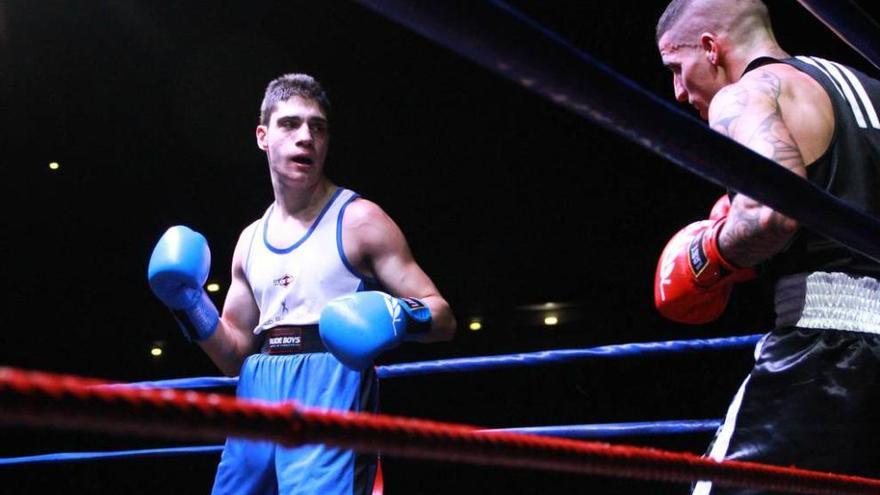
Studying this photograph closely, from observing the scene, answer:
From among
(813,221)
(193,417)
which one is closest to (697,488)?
(813,221)

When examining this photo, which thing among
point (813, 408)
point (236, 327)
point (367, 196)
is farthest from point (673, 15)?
point (367, 196)

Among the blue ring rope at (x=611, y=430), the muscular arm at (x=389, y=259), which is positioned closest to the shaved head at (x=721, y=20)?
the muscular arm at (x=389, y=259)

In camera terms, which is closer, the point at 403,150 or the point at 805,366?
the point at 805,366

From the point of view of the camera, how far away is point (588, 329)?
6.53m

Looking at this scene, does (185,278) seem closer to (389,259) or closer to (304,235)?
(304,235)

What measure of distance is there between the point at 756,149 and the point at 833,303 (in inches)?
8.6

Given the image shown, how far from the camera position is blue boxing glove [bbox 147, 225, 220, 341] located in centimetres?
188

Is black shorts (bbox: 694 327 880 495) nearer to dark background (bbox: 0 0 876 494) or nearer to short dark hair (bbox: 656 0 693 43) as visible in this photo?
short dark hair (bbox: 656 0 693 43)

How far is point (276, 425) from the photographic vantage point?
1.55 feet

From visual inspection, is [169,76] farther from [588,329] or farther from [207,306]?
[207,306]

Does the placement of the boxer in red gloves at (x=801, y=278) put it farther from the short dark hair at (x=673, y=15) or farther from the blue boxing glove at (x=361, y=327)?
the blue boxing glove at (x=361, y=327)

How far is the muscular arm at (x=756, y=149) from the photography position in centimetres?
108

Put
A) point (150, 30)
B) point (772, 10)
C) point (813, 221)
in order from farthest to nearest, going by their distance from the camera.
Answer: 1. point (150, 30)
2. point (772, 10)
3. point (813, 221)

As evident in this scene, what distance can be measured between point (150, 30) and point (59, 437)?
263 cm
